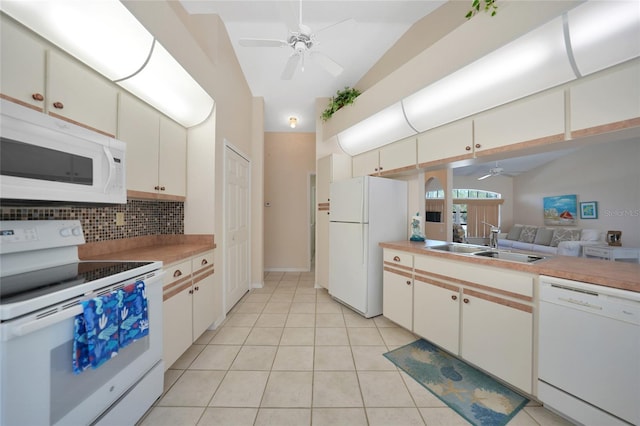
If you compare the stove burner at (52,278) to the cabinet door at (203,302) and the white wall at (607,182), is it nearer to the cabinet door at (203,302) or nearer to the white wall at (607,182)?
the cabinet door at (203,302)

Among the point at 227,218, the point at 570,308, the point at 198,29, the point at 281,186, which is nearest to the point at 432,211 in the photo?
the point at 570,308

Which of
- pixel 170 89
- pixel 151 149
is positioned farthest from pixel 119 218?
pixel 170 89

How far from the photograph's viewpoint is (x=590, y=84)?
4.41 feet

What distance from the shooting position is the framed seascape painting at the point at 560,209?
1.92 metres

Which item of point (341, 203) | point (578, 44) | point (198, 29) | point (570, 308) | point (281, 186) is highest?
point (198, 29)

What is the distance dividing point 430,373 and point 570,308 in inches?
40.9

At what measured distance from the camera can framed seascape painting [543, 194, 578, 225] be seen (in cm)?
192

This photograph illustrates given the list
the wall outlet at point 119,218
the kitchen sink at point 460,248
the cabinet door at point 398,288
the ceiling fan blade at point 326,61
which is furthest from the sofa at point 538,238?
the wall outlet at point 119,218

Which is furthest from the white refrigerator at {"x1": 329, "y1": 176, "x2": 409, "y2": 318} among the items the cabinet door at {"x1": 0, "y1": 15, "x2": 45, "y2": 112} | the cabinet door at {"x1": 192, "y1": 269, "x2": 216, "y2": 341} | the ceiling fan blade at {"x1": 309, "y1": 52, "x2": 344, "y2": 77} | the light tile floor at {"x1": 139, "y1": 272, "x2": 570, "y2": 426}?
the cabinet door at {"x1": 0, "y1": 15, "x2": 45, "y2": 112}

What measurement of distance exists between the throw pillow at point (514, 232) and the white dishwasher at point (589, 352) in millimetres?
1246

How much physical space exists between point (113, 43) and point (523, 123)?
2821mm

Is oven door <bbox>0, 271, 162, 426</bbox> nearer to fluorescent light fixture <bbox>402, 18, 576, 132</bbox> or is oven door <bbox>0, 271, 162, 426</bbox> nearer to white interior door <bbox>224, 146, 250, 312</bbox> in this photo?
white interior door <bbox>224, 146, 250, 312</bbox>

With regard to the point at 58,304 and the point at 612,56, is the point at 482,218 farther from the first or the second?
the point at 58,304

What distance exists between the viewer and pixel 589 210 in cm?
185
